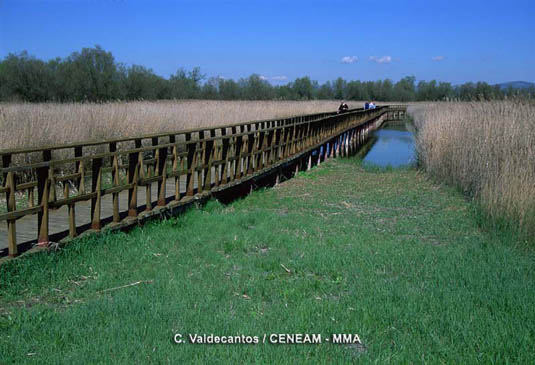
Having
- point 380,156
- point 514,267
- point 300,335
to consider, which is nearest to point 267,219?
point 514,267

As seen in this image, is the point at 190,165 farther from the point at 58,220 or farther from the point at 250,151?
the point at 250,151

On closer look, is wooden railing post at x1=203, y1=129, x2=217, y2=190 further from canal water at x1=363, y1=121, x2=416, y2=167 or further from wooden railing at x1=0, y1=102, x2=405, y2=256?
canal water at x1=363, y1=121, x2=416, y2=167

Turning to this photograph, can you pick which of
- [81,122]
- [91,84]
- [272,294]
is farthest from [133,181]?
[91,84]

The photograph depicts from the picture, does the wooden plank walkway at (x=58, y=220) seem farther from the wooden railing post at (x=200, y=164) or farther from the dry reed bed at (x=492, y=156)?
the dry reed bed at (x=492, y=156)

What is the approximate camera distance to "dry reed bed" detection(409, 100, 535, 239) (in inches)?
317

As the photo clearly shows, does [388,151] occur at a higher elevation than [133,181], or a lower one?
lower

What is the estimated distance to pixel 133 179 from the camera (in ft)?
24.4

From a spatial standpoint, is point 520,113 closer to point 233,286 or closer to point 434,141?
point 434,141

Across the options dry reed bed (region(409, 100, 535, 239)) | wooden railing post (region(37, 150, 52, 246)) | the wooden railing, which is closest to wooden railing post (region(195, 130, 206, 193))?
the wooden railing

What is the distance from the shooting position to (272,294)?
5301 mm

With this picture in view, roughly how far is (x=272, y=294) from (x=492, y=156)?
25.8 feet

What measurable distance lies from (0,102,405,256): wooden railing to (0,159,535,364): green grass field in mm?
476

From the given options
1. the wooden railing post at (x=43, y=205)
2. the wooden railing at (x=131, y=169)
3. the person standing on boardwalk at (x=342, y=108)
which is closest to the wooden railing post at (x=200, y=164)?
the wooden railing at (x=131, y=169)

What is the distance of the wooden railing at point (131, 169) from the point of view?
5.75 m
